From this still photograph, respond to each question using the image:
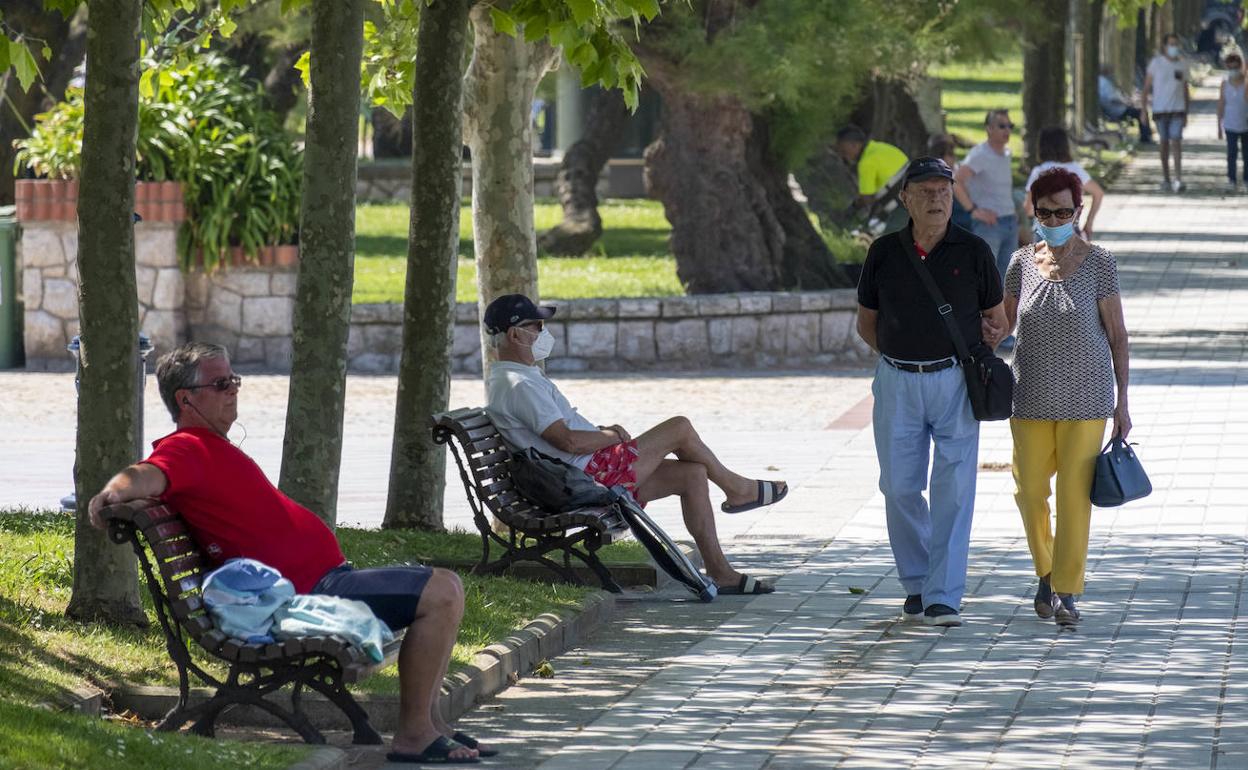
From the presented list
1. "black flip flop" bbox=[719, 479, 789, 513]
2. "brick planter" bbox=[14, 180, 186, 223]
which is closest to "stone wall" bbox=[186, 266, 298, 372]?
"brick planter" bbox=[14, 180, 186, 223]

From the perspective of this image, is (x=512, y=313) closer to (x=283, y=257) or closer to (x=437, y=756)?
(x=437, y=756)

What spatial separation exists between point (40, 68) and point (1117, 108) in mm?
29517

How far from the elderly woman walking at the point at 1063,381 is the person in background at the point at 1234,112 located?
78.3 feet

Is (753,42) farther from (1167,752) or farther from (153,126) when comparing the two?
(1167,752)

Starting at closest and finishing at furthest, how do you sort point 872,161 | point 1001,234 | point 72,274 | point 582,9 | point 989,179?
point 582,9 → point 989,179 → point 1001,234 → point 72,274 → point 872,161

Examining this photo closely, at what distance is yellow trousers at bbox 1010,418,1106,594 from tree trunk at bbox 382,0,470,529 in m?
2.58

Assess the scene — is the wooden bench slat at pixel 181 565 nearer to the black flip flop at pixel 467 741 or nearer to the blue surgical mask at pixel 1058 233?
the black flip flop at pixel 467 741

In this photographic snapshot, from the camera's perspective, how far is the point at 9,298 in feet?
57.0

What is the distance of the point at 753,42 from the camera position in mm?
16516

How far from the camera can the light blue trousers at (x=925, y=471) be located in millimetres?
8430

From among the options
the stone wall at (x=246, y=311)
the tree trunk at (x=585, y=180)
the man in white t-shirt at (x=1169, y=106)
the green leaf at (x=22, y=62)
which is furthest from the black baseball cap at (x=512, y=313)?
the man in white t-shirt at (x=1169, y=106)

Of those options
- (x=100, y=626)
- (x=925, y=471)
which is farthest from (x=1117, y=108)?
(x=100, y=626)

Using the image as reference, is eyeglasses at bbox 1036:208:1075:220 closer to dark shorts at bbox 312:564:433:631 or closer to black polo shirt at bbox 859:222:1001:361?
black polo shirt at bbox 859:222:1001:361

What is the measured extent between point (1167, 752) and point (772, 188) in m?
13.8
